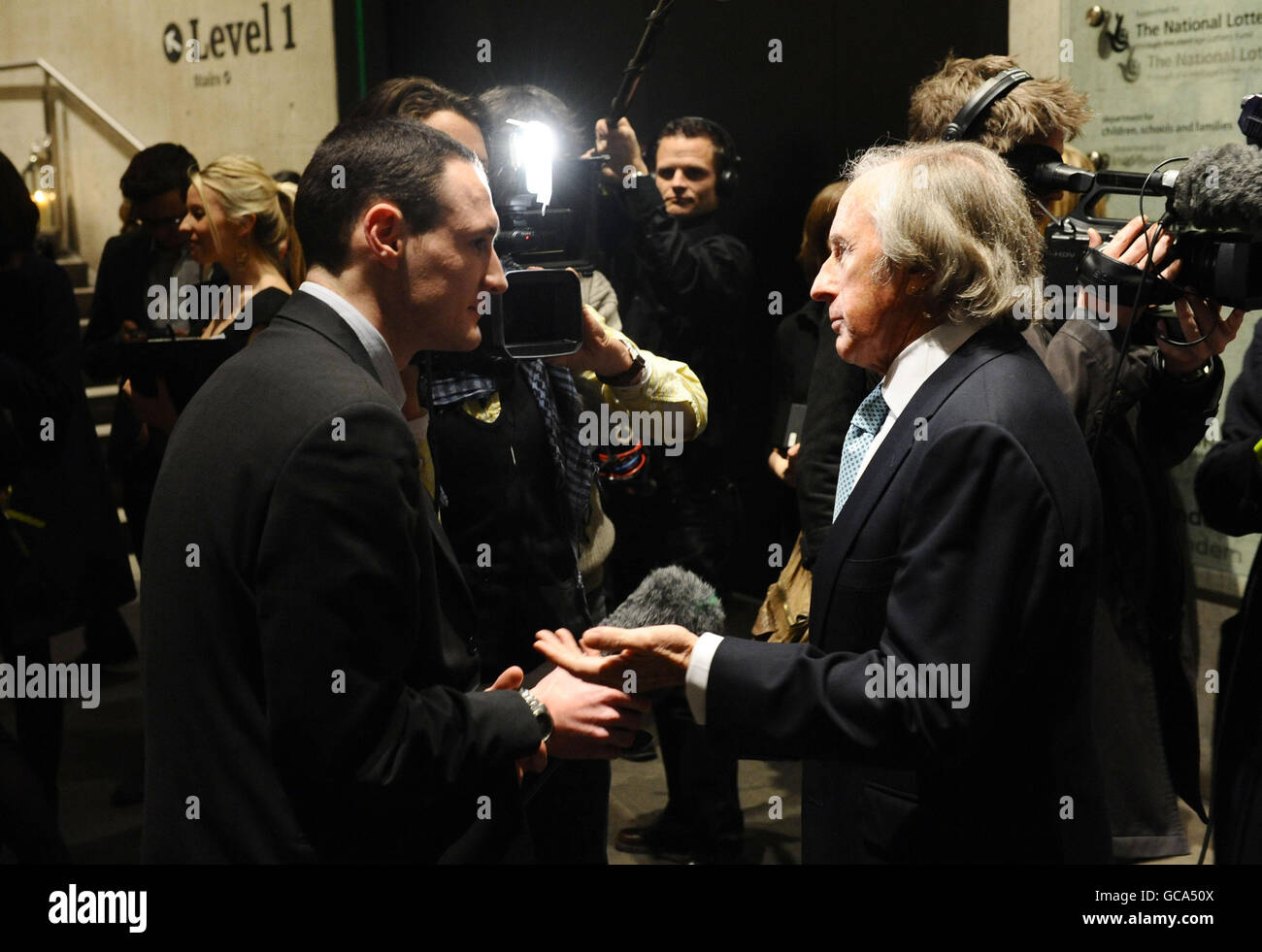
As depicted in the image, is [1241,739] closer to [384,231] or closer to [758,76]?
[384,231]

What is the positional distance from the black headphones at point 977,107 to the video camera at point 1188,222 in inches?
4.1

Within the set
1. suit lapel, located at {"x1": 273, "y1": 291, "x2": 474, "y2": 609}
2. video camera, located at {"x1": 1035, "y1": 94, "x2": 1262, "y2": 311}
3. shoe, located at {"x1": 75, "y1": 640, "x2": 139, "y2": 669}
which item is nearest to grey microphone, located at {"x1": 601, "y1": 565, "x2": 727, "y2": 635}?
suit lapel, located at {"x1": 273, "y1": 291, "x2": 474, "y2": 609}

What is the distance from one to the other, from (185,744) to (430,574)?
0.36 meters

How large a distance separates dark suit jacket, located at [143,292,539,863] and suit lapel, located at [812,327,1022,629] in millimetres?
467

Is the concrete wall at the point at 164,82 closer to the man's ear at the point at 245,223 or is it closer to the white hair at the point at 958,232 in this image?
the man's ear at the point at 245,223

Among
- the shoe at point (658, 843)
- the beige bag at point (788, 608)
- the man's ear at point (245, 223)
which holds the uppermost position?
the man's ear at point (245, 223)

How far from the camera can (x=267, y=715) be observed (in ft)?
5.03

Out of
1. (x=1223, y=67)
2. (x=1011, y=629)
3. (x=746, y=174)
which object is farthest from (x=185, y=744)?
(x=746, y=174)

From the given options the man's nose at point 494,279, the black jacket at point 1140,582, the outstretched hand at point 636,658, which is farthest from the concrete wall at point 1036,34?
the outstretched hand at point 636,658

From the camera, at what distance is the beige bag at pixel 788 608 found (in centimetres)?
306

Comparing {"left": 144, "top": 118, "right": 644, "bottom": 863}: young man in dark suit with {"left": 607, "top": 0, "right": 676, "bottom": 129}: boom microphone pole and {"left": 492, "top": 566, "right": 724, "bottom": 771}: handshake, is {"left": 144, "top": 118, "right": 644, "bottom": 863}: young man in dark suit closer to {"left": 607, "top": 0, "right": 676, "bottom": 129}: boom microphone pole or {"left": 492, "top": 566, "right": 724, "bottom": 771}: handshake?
{"left": 492, "top": 566, "right": 724, "bottom": 771}: handshake

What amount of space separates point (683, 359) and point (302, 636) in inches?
112

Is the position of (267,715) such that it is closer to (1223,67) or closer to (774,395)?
(774,395)

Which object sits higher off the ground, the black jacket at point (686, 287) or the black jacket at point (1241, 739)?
the black jacket at point (686, 287)
